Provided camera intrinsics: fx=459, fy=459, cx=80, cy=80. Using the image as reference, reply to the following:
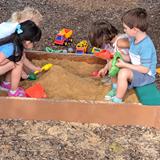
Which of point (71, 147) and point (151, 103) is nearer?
point (71, 147)

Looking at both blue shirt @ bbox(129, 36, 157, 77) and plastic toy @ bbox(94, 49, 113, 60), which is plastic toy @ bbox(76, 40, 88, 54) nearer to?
plastic toy @ bbox(94, 49, 113, 60)

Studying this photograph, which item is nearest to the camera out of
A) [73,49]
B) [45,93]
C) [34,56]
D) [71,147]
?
[71,147]

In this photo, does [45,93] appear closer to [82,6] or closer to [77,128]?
[77,128]

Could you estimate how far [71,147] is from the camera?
3.29 m

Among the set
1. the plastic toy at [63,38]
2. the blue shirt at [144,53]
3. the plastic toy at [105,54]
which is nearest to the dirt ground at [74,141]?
the plastic toy at [105,54]

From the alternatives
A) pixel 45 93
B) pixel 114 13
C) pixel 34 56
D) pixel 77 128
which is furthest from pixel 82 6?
pixel 77 128

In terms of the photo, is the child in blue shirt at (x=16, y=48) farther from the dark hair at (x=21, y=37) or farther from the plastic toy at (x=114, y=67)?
the plastic toy at (x=114, y=67)

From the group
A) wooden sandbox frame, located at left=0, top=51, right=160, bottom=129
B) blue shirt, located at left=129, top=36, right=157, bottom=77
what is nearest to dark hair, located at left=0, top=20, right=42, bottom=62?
wooden sandbox frame, located at left=0, top=51, right=160, bottom=129

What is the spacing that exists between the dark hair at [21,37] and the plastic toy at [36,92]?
27 centimetres

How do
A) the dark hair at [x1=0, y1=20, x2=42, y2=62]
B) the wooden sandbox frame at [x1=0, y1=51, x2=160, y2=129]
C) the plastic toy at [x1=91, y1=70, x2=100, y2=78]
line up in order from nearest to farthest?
the wooden sandbox frame at [x1=0, y1=51, x2=160, y2=129] < the dark hair at [x1=0, y1=20, x2=42, y2=62] < the plastic toy at [x1=91, y1=70, x2=100, y2=78]

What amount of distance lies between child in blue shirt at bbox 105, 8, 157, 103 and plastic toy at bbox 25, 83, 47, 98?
0.52m

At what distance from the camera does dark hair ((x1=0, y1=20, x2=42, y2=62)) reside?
3531 millimetres

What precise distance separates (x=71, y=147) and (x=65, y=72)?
890 millimetres

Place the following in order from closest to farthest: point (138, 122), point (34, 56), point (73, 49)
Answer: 1. point (138, 122)
2. point (34, 56)
3. point (73, 49)
